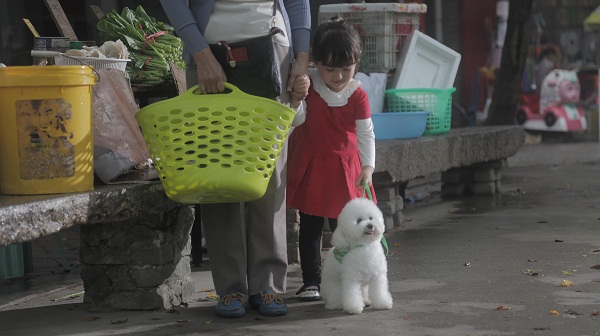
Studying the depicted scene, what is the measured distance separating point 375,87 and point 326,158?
346 cm

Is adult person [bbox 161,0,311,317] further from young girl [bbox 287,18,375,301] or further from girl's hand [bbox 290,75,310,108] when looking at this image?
young girl [bbox 287,18,375,301]

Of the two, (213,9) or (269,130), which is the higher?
(213,9)

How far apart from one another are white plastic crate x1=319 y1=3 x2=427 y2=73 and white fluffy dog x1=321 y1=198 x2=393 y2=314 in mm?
4216

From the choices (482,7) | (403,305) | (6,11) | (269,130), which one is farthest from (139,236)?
(482,7)

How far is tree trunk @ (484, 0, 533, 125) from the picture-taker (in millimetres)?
13852

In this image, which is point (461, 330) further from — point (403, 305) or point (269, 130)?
point (269, 130)

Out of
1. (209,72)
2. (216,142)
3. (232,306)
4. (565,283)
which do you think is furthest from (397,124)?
(216,142)

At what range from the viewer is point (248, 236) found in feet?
17.8

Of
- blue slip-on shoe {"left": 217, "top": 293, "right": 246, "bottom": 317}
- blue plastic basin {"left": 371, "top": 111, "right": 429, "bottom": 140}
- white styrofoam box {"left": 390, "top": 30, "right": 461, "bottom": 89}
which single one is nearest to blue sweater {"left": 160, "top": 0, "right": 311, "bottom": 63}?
blue slip-on shoe {"left": 217, "top": 293, "right": 246, "bottom": 317}

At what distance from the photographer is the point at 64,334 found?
5176 millimetres

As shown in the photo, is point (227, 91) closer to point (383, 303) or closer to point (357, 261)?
point (357, 261)

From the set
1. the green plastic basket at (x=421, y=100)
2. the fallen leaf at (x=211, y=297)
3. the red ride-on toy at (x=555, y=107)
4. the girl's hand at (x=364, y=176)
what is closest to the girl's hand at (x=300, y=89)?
the girl's hand at (x=364, y=176)

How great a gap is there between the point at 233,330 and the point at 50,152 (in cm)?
124

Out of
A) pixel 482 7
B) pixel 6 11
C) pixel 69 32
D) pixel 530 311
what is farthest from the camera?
pixel 482 7
